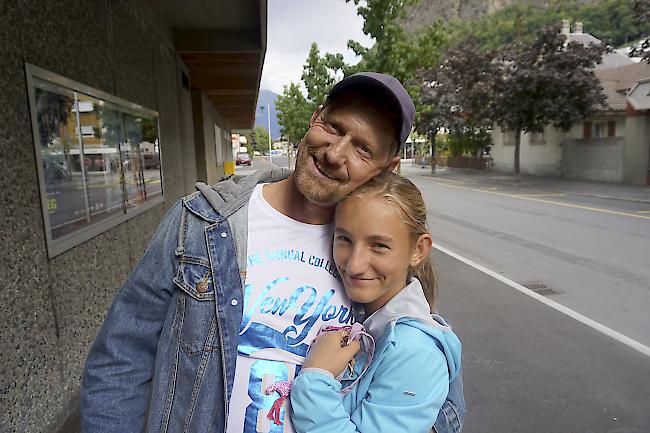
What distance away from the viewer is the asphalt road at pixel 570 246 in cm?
564

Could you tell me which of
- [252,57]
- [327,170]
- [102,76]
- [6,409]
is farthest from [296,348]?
[252,57]

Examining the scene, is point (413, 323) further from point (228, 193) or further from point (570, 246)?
point (570, 246)

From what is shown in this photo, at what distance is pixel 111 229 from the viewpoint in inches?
166

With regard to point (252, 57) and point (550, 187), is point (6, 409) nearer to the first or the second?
point (252, 57)

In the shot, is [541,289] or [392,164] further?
[541,289]

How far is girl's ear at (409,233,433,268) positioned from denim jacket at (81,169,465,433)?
0.54 meters

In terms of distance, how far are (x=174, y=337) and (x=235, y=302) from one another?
191 mm

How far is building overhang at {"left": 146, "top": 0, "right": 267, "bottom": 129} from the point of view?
20.7 feet

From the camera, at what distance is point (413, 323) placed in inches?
52.0

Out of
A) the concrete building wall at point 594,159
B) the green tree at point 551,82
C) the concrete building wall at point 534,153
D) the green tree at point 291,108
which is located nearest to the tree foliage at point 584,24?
the green tree at point 291,108

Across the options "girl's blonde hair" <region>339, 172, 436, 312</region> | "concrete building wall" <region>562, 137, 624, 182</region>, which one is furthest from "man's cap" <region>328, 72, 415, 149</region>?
"concrete building wall" <region>562, 137, 624, 182</region>

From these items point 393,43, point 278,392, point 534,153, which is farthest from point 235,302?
point 534,153

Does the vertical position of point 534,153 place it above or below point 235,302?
above

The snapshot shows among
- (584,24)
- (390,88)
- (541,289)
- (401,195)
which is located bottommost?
(541,289)
